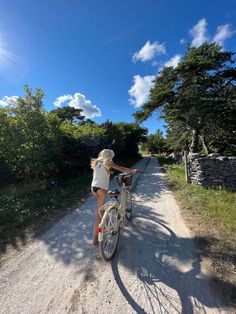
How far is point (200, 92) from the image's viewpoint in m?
10.0

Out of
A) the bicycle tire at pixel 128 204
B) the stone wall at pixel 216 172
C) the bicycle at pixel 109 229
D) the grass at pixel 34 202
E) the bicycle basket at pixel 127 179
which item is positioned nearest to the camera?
the bicycle at pixel 109 229

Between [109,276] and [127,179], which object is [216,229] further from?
[109,276]

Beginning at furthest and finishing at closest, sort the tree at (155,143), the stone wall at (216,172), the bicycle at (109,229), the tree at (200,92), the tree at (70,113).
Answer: the tree at (155,143)
the tree at (70,113)
the tree at (200,92)
the stone wall at (216,172)
the bicycle at (109,229)

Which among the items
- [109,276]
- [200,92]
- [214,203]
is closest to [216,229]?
[214,203]

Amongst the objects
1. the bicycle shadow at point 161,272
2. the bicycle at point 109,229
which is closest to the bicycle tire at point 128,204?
the bicycle shadow at point 161,272

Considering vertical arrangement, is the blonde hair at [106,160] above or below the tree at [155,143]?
below

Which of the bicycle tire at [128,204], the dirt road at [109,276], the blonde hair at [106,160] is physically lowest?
the dirt road at [109,276]

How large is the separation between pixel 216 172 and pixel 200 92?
4.90 meters

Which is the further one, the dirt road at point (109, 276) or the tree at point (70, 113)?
the tree at point (70, 113)

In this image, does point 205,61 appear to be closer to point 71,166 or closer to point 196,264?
point 71,166

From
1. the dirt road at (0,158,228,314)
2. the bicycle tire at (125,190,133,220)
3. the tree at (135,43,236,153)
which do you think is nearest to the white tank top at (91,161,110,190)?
the bicycle tire at (125,190,133,220)

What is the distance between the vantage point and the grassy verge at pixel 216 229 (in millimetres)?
2570

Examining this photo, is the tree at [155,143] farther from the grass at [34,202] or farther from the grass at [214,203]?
the grass at [34,202]

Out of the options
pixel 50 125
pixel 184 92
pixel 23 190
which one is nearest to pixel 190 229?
pixel 23 190
